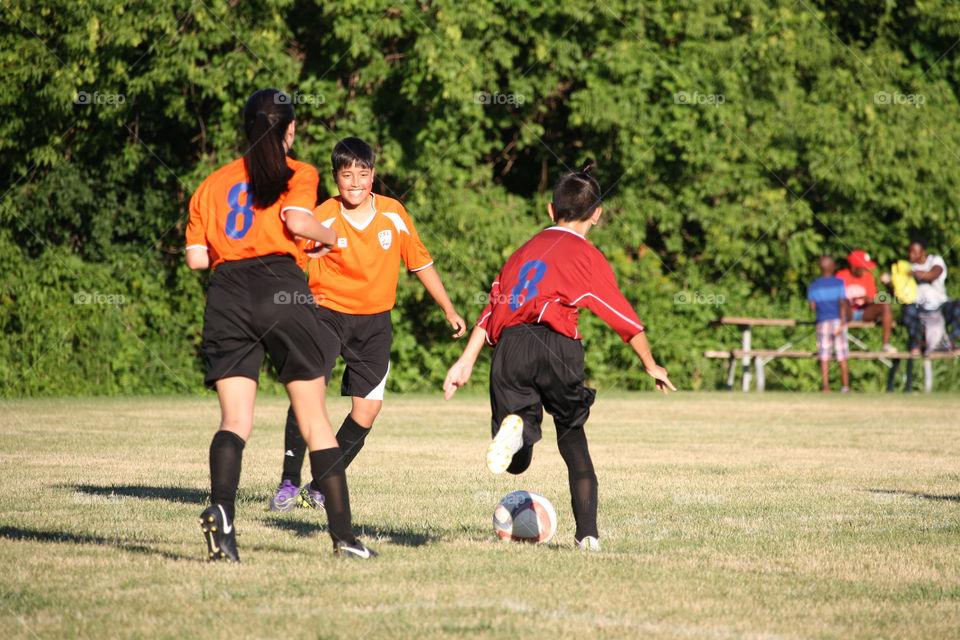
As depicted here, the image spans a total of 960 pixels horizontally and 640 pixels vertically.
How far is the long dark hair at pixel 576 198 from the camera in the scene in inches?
206

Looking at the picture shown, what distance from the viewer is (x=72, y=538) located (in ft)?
17.0

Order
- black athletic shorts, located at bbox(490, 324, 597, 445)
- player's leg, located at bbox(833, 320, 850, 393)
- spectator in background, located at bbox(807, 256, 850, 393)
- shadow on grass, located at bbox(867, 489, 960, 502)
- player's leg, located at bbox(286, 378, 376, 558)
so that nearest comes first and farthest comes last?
player's leg, located at bbox(286, 378, 376, 558) < black athletic shorts, located at bbox(490, 324, 597, 445) < shadow on grass, located at bbox(867, 489, 960, 502) < spectator in background, located at bbox(807, 256, 850, 393) < player's leg, located at bbox(833, 320, 850, 393)

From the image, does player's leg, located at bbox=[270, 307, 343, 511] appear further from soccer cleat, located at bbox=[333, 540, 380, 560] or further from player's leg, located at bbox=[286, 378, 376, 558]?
soccer cleat, located at bbox=[333, 540, 380, 560]

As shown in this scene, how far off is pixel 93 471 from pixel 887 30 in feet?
60.2

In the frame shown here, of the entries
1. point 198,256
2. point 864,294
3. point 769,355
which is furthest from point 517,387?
point 864,294

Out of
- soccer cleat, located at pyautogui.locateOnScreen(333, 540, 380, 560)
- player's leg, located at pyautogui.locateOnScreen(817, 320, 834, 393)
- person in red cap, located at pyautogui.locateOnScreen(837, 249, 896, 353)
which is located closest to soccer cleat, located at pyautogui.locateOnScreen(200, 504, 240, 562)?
soccer cleat, located at pyautogui.locateOnScreen(333, 540, 380, 560)

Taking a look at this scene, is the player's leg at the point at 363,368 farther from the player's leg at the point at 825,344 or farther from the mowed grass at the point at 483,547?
the player's leg at the point at 825,344

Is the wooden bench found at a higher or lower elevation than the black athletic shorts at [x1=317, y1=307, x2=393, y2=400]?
lower

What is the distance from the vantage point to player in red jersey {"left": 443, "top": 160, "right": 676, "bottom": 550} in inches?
197

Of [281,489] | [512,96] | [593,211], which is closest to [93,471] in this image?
[281,489]

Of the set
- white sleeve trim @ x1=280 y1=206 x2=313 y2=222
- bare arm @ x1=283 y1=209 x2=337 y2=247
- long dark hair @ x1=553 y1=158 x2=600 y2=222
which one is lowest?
bare arm @ x1=283 y1=209 x2=337 y2=247

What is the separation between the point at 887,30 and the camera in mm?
21422

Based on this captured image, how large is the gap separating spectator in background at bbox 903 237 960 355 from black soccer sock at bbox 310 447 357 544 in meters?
16.7

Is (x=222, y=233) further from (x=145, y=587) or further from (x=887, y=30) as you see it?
(x=887, y=30)
